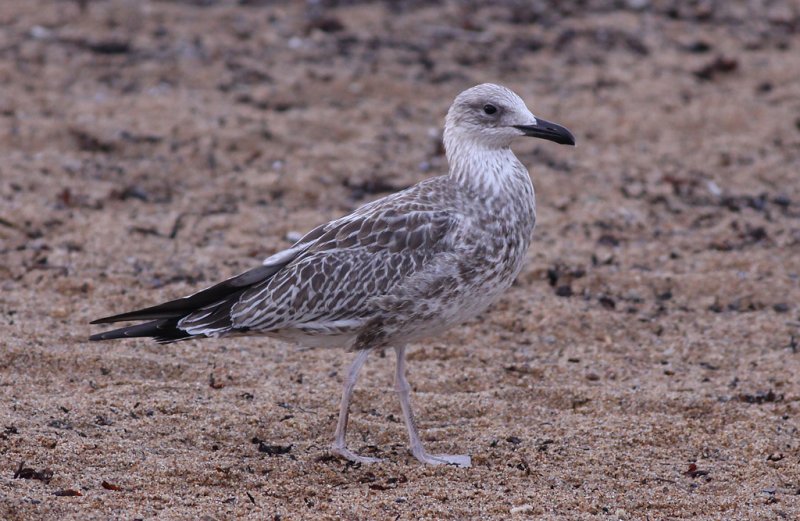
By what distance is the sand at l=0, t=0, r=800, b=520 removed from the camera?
5.54 m

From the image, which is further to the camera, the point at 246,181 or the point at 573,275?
the point at 246,181

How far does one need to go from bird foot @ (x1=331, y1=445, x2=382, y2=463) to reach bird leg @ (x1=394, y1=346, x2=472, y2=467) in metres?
0.21

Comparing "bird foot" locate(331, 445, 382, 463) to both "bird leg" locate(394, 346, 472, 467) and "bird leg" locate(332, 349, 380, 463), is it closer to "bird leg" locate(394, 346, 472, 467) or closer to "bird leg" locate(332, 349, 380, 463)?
"bird leg" locate(332, 349, 380, 463)

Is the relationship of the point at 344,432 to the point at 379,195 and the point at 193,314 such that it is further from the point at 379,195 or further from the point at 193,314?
the point at 379,195

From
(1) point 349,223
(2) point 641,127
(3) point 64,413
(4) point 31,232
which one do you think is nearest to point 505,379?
(1) point 349,223

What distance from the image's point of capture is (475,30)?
12.6 m

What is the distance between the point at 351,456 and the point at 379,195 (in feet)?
12.4

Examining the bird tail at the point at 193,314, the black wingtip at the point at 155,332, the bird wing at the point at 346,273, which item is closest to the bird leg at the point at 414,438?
the bird wing at the point at 346,273

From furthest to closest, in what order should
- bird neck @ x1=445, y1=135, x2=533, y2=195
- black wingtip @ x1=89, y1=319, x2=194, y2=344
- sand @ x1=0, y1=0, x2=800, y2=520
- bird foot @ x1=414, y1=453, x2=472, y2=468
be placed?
bird neck @ x1=445, y1=135, x2=533, y2=195, black wingtip @ x1=89, y1=319, x2=194, y2=344, bird foot @ x1=414, y1=453, x2=472, y2=468, sand @ x1=0, y1=0, x2=800, y2=520

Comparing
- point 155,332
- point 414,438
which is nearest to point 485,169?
point 414,438

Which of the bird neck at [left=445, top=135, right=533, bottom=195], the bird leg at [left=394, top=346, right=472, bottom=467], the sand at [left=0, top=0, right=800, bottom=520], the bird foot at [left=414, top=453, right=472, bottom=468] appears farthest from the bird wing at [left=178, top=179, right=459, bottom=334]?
the bird foot at [left=414, top=453, right=472, bottom=468]

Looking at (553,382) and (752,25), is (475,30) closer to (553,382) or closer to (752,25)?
(752,25)

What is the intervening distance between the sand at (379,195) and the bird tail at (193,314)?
45 cm

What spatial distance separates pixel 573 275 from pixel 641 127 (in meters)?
3.09
